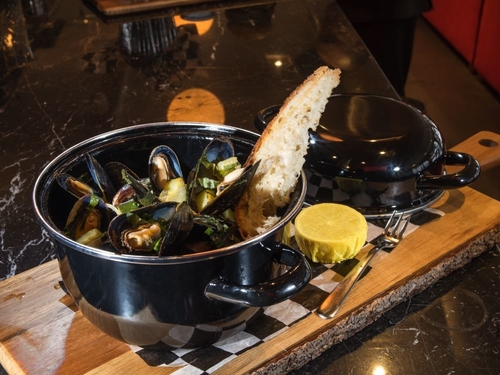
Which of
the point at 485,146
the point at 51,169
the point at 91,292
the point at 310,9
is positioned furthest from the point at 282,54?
the point at 91,292

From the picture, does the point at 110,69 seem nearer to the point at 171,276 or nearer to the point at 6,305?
the point at 6,305

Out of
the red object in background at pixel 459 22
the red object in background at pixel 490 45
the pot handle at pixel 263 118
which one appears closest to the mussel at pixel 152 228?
the pot handle at pixel 263 118

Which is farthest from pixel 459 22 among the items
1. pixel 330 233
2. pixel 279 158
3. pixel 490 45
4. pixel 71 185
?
pixel 71 185

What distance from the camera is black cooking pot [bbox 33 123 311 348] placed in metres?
0.74

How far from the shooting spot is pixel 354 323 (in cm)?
90

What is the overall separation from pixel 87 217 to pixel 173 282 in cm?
17

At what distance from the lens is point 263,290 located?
746 mm

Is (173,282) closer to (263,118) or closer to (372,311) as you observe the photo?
(372,311)

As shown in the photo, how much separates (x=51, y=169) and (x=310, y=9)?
130 centimetres

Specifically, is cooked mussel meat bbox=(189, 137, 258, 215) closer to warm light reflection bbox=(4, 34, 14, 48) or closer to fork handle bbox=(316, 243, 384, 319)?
fork handle bbox=(316, 243, 384, 319)

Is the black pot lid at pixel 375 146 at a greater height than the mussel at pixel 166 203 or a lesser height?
lesser

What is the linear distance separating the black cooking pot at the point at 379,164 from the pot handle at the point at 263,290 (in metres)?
0.39

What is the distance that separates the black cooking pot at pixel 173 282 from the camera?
74 cm

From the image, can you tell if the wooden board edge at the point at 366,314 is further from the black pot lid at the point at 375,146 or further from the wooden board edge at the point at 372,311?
the black pot lid at the point at 375,146
